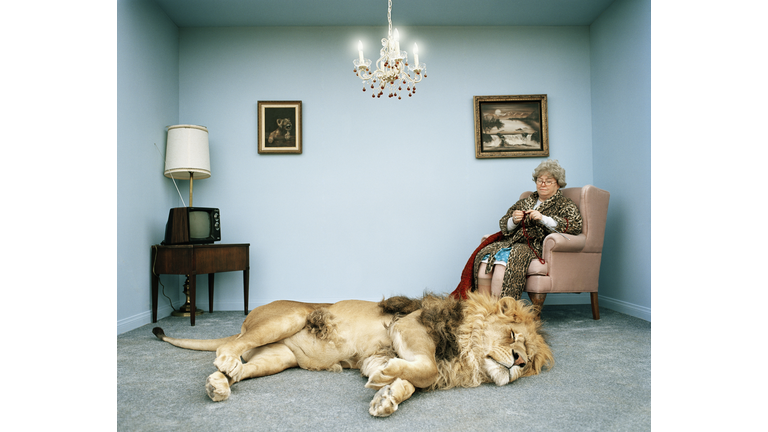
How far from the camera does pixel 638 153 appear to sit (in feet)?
10.9

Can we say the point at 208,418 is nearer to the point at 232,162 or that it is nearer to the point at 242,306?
the point at 242,306

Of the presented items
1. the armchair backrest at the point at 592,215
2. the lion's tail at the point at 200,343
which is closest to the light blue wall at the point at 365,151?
the armchair backrest at the point at 592,215

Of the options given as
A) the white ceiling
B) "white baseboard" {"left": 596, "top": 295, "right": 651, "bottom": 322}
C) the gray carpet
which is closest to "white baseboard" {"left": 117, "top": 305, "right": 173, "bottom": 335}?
the gray carpet

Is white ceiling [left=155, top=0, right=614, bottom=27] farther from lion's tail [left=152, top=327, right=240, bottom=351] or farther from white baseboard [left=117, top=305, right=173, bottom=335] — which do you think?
lion's tail [left=152, top=327, right=240, bottom=351]

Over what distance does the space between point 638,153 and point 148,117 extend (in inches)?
161

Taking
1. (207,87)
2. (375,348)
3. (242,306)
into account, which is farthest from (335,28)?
(375,348)

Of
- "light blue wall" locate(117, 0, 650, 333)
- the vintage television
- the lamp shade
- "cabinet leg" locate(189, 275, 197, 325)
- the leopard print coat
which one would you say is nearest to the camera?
the leopard print coat

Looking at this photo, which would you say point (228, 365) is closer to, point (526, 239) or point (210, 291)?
point (526, 239)

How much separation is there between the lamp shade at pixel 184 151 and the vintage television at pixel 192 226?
1.36 ft

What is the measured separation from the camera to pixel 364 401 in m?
1.47

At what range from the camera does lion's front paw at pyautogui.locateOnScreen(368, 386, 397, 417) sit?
131 centimetres

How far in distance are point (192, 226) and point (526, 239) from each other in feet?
8.87

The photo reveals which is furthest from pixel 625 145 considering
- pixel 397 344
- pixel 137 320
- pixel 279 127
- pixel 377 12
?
pixel 137 320

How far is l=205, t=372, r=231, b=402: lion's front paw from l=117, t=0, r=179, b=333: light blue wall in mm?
1782
